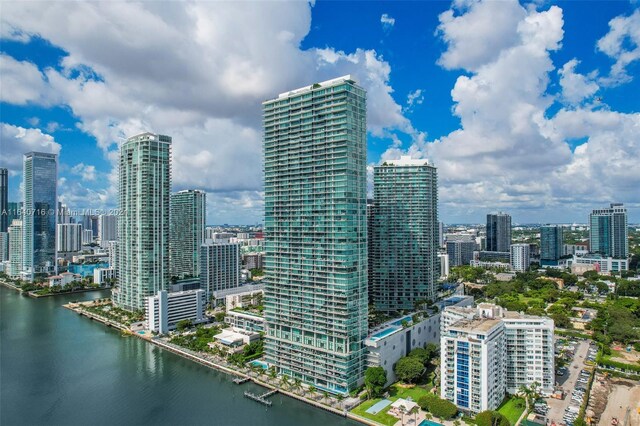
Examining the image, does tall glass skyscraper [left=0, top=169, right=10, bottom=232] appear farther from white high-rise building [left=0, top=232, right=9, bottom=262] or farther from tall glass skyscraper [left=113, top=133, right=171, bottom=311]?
tall glass skyscraper [left=113, top=133, right=171, bottom=311]

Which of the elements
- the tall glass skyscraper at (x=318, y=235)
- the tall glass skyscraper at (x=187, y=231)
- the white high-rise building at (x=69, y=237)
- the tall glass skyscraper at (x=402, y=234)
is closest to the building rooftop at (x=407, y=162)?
the tall glass skyscraper at (x=402, y=234)

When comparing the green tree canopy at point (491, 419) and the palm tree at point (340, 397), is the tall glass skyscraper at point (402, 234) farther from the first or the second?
the green tree canopy at point (491, 419)

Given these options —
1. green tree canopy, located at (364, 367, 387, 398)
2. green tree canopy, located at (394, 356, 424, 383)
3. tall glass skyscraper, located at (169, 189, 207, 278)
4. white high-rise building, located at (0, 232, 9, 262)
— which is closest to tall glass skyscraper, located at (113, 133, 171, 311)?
tall glass skyscraper, located at (169, 189, 207, 278)

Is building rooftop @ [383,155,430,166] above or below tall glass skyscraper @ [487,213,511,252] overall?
above

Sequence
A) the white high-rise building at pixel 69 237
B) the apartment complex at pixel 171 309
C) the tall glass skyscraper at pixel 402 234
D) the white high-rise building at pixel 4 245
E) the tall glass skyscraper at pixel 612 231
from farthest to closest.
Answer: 1. the white high-rise building at pixel 69 237
2. the white high-rise building at pixel 4 245
3. the tall glass skyscraper at pixel 612 231
4. the tall glass skyscraper at pixel 402 234
5. the apartment complex at pixel 171 309

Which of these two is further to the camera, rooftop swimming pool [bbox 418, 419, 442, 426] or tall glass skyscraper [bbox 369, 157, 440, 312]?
tall glass skyscraper [bbox 369, 157, 440, 312]

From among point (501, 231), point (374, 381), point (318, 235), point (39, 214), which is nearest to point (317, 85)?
point (318, 235)

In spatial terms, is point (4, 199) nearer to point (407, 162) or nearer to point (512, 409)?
point (407, 162)
